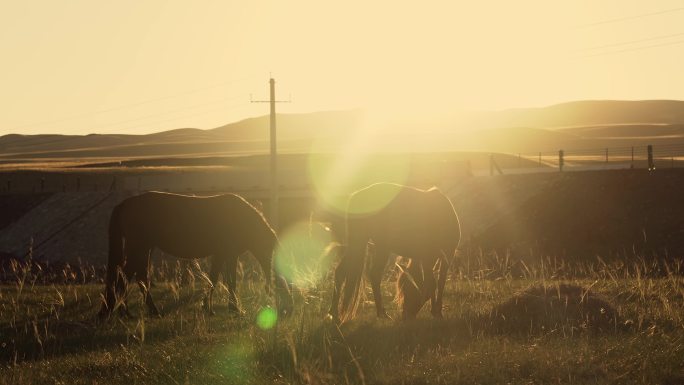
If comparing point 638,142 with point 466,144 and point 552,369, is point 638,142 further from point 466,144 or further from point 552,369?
point 552,369

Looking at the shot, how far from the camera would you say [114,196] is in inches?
1697

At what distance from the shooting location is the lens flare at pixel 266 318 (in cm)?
1121

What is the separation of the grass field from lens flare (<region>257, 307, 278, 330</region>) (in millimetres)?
53

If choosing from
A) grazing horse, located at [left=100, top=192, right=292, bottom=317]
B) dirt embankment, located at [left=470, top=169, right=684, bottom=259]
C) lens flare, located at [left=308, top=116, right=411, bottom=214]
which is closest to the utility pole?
lens flare, located at [left=308, top=116, right=411, bottom=214]

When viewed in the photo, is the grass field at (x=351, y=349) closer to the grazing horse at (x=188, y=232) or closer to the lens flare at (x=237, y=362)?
the lens flare at (x=237, y=362)

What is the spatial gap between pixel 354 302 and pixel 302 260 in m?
5.34

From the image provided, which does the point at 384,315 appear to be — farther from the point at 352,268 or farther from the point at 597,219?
the point at 597,219

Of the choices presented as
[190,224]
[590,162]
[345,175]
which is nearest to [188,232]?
[190,224]

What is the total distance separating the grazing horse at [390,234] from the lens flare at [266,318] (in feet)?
3.13

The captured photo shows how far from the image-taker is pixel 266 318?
1180 cm

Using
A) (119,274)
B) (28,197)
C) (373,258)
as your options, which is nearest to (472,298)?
(373,258)

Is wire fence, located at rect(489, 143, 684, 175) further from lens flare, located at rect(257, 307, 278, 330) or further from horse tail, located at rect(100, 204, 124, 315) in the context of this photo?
lens flare, located at rect(257, 307, 278, 330)

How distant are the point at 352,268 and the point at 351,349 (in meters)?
2.53

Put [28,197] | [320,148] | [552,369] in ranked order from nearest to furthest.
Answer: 1. [552,369]
2. [28,197]
3. [320,148]
